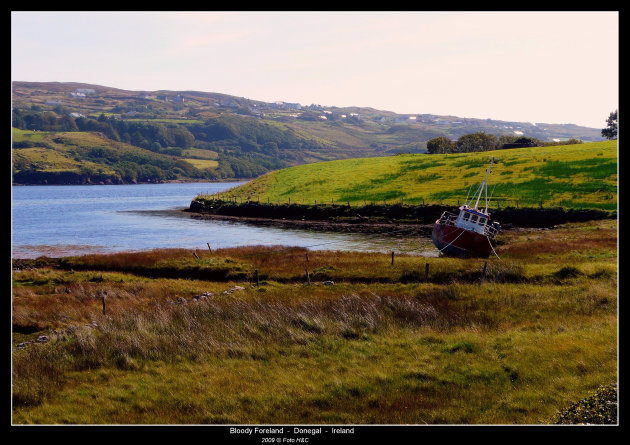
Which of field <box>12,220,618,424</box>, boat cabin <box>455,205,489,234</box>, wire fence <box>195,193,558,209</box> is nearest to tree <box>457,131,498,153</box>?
wire fence <box>195,193,558,209</box>

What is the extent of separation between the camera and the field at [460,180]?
8362 centimetres

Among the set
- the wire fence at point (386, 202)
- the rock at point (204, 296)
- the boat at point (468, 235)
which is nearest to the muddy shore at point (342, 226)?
the wire fence at point (386, 202)

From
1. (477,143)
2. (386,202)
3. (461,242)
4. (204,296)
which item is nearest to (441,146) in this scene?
(477,143)

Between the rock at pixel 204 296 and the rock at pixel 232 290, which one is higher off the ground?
the rock at pixel 232 290

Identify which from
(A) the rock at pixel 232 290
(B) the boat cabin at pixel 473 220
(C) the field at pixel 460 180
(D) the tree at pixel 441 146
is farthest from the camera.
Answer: (D) the tree at pixel 441 146

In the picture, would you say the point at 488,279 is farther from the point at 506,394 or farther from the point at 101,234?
the point at 101,234

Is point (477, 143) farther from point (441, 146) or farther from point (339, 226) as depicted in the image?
point (339, 226)

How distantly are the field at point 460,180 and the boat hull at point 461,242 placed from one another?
86.1 ft

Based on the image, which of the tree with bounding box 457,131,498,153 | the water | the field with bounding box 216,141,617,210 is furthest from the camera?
the tree with bounding box 457,131,498,153

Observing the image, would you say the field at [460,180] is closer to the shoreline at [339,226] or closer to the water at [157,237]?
the shoreline at [339,226]

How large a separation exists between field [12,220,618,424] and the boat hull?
45.5 feet

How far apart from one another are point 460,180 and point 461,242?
55.7 meters

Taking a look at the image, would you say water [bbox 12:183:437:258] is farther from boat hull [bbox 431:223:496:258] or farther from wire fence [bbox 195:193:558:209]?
wire fence [bbox 195:193:558:209]

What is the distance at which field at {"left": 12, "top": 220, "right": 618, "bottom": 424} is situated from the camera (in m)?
13.5
